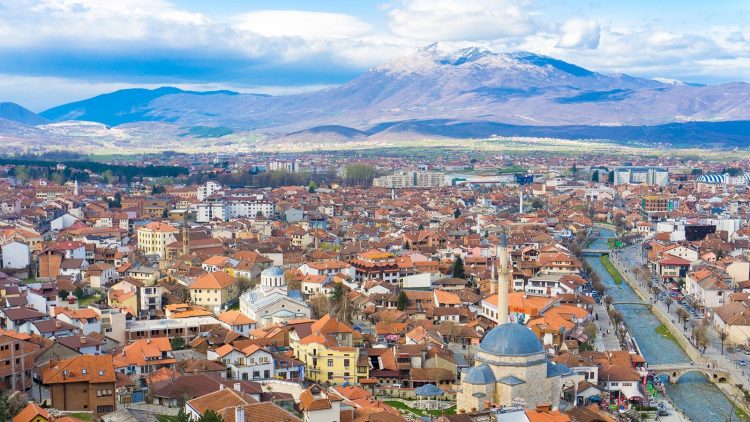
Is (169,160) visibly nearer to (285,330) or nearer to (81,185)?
(81,185)

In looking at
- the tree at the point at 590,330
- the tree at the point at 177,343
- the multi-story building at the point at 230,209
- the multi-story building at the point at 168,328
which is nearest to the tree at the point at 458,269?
the tree at the point at 590,330

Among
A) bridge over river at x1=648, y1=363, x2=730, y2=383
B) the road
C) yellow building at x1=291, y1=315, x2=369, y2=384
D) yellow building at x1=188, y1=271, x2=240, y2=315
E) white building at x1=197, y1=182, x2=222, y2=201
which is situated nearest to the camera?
yellow building at x1=291, y1=315, x2=369, y2=384

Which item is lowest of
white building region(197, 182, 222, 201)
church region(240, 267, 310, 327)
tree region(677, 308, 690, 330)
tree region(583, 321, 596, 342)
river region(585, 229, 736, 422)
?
river region(585, 229, 736, 422)

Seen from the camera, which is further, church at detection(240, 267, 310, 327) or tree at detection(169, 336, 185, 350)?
church at detection(240, 267, 310, 327)

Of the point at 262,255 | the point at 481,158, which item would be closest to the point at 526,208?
the point at 262,255

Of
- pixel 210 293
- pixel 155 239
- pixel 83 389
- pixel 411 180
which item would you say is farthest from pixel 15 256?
pixel 411 180

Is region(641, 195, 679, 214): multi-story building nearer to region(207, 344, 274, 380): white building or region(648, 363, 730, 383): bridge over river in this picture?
region(648, 363, 730, 383): bridge over river

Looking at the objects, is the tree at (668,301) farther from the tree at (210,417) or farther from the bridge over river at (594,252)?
the tree at (210,417)

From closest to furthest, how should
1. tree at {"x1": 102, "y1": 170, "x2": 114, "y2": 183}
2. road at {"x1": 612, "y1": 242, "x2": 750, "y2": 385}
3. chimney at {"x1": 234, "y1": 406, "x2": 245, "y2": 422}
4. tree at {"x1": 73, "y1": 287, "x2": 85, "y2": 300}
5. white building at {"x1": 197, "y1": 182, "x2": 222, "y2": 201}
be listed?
1. chimney at {"x1": 234, "y1": 406, "x2": 245, "y2": 422}
2. road at {"x1": 612, "y1": 242, "x2": 750, "y2": 385}
3. tree at {"x1": 73, "y1": 287, "x2": 85, "y2": 300}
4. white building at {"x1": 197, "y1": 182, "x2": 222, "y2": 201}
5. tree at {"x1": 102, "y1": 170, "x2": 114, "y2": 183}

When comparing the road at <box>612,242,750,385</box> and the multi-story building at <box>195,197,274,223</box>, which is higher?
the multi-story building at <box>195,197,274,223</box>

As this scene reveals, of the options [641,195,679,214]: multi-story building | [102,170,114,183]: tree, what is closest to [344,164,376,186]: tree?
[102,170,114,183]: tree
